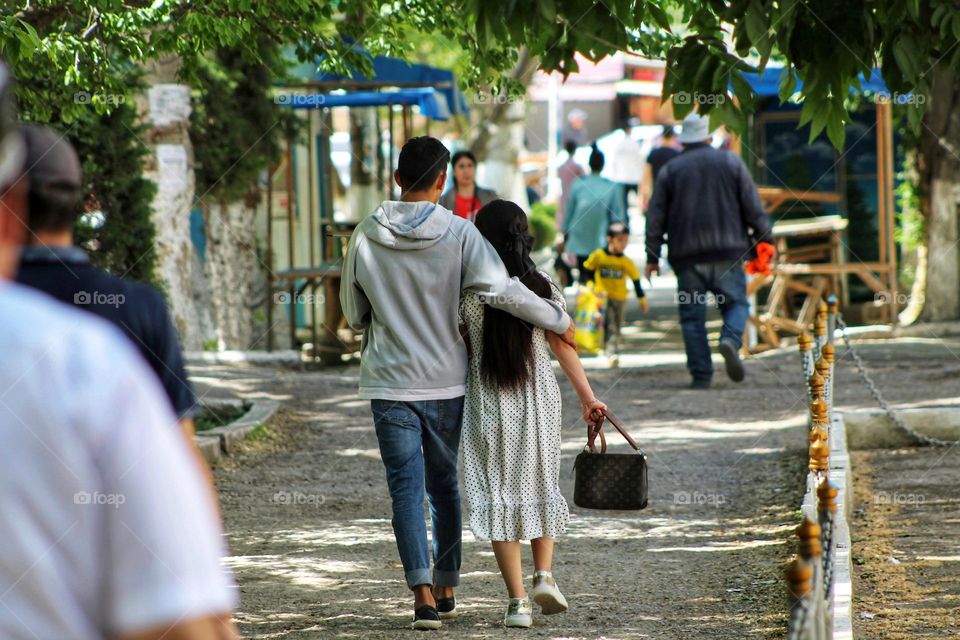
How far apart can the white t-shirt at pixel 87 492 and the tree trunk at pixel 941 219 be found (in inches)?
553

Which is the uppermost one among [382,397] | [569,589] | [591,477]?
[382,397]

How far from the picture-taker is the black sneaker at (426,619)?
4992 millimetres

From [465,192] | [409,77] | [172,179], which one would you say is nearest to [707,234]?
[465,192]

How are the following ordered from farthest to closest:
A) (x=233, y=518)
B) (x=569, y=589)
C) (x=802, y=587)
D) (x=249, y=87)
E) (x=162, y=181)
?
(x=249, y=87) → (x=162, y=181) → (x=233, y=518) → (x=569, y=589) → (x=802, y=587)

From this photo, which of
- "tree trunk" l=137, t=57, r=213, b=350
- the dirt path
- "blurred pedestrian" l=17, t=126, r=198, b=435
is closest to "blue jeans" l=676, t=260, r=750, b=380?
the dirt path

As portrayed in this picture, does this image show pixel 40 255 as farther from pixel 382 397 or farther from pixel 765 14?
pixel 382 397

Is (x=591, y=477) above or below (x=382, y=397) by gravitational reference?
below

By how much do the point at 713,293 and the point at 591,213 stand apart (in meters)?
3.66

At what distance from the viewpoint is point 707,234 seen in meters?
10.7

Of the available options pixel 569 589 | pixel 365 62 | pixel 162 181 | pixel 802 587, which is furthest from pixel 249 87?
pixel 802 587

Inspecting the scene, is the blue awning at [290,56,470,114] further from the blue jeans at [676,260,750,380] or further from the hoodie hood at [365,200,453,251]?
the hoodie hood at [365,200,453,251]

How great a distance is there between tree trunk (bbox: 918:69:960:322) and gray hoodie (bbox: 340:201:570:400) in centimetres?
1071

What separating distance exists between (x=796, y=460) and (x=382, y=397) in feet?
13.1

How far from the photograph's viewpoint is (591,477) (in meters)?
5.25
